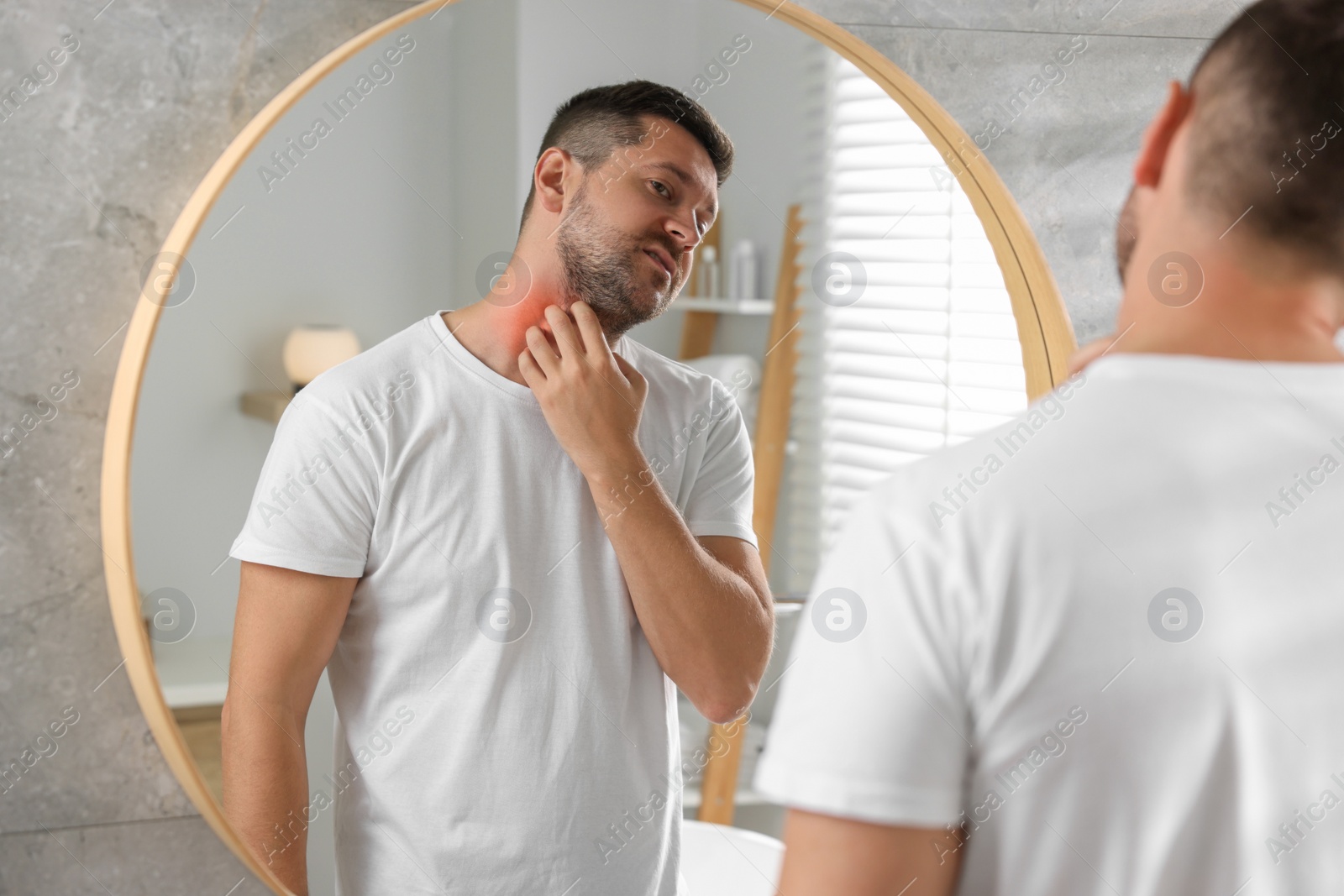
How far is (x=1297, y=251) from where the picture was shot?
1.48ft

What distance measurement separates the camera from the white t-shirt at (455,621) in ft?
2.28

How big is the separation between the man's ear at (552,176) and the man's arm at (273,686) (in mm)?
299

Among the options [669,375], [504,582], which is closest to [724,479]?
[669,375]

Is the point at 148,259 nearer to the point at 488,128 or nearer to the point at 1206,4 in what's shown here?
the point at 488,128

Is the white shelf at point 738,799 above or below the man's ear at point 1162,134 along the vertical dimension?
below

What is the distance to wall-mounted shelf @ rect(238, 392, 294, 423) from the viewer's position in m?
0.69

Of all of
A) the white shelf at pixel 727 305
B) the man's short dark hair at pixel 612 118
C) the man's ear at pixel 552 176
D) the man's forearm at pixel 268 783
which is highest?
the man's short dark hair at pixel 612 118

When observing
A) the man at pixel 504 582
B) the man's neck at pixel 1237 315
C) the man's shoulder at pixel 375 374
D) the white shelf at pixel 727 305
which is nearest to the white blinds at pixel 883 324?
the white shelf at pixel 727 305

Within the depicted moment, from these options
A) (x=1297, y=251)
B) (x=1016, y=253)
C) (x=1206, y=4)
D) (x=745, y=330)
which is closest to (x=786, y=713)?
(x=1297, y=251)

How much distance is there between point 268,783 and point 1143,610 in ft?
1.88

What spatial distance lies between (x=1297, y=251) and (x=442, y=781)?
0.59 m

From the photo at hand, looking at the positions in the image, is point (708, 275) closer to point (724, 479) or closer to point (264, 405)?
point (724, 479)

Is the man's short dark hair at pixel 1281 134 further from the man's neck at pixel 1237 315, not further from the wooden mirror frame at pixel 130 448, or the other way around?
the wooden mirror frame at pixel 130 448

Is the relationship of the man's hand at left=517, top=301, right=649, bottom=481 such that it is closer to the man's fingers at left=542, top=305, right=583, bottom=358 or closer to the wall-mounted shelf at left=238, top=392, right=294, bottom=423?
the man's fingers at left=542, top=305, right=583, bottom=358
